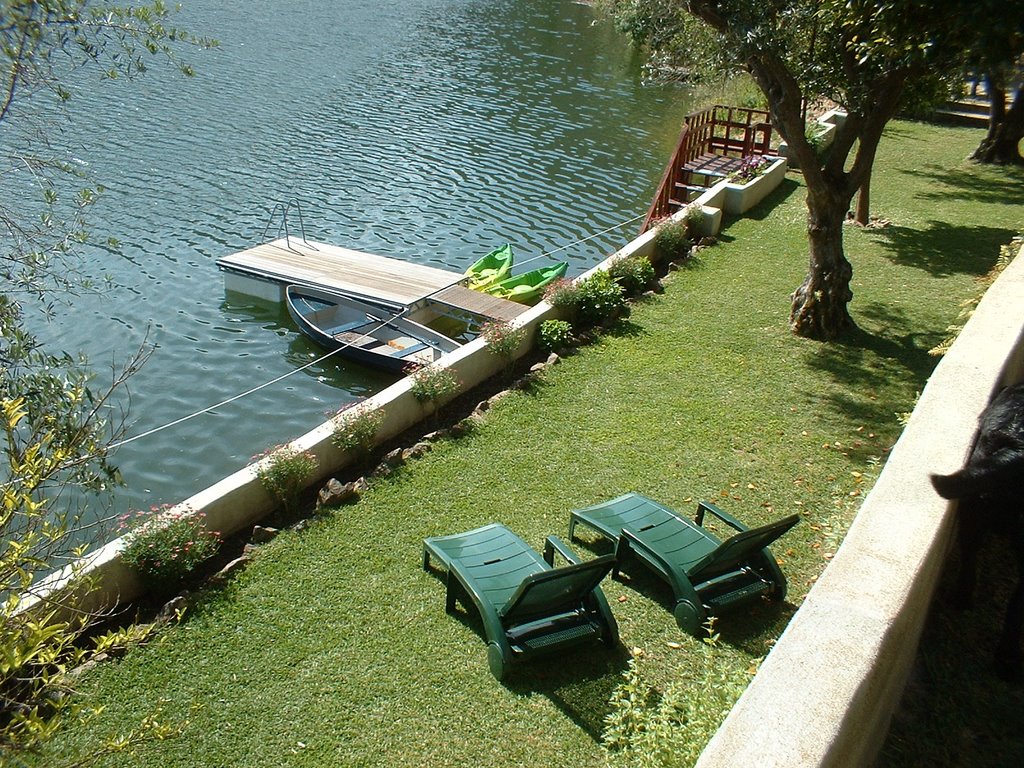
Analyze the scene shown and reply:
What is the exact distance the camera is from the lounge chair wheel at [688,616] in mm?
7051

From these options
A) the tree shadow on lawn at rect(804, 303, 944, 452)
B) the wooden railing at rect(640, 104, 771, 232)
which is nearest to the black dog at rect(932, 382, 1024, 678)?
the tree shadow on lawn at rect(804, 303, 944, 452)

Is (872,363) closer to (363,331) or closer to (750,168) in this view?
(363,331)

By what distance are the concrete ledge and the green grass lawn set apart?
42.1 inches

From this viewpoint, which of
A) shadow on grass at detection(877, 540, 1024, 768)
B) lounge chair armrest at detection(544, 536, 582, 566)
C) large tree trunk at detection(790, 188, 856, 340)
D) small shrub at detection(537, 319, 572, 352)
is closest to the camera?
shadow on grass at detection(877, 540, 1024, 768)

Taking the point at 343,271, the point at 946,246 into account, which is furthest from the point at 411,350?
the point at 946,246

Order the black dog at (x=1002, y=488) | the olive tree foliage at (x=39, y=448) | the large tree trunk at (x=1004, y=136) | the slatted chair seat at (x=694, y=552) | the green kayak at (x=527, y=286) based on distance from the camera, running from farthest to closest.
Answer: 1. the large tree trunk at (x=1004, y=136)
2. the green kayak at (x=527, y=286)
3. the slatted chair seat at (x=694, y=552)
4. the black dog at (x=1002, y=488)
5. the olive tree foliage at (x=39, y=448)

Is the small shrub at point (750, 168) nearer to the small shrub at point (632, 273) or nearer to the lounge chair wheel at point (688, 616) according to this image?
the small shrub at point (632, 273)

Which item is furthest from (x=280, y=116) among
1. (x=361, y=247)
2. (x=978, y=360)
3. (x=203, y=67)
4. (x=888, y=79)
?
(x=978, y=360)

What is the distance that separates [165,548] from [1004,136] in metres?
23.4

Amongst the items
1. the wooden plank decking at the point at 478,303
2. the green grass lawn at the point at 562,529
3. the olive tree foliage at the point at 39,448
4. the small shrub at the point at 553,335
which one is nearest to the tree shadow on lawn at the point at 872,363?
the green grass lawn at the point at 562,529

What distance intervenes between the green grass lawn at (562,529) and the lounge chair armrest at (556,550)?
0.56m

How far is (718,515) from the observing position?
318 inches

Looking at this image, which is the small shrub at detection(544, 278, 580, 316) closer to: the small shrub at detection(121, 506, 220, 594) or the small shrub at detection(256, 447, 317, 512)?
the small shrub at detection(256, 447, 317, 512)

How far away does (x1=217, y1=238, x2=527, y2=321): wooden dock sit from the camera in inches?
619
